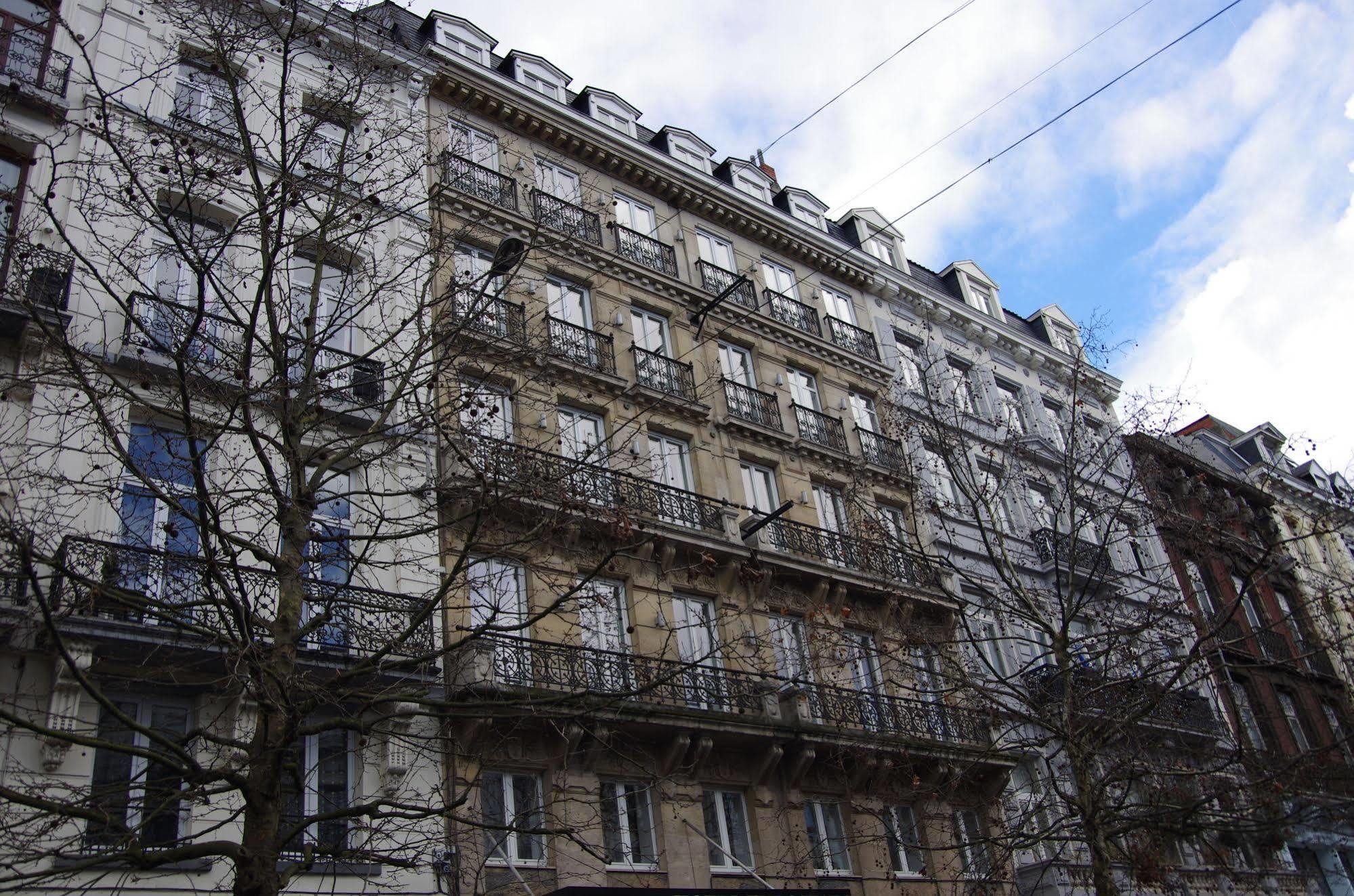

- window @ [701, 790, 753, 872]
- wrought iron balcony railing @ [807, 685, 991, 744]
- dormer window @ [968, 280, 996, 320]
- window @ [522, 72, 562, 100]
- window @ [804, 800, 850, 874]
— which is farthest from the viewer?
dormer window @ [968, 280, 996, 320]

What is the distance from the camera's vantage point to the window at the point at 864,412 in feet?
85.7

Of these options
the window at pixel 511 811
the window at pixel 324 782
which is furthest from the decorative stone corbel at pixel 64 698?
the window at pixel 511 811

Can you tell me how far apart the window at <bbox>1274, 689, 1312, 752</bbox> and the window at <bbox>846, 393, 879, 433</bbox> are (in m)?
15.0

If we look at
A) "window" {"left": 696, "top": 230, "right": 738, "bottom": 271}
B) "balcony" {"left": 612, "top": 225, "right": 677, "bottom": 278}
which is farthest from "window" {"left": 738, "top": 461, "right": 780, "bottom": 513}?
"window" {"left": 696, "top": 230, "right": 738, "bottom": 271}

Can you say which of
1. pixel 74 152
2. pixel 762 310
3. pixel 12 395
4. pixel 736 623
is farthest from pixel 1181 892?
pixel 74 152

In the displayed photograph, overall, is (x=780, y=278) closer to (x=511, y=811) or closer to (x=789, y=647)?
(x=789, y=647)

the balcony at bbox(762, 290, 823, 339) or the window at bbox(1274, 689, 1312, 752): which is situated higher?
the balcony at bbox(762, 290, 823, 339)

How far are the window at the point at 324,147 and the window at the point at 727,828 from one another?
36.4 ft

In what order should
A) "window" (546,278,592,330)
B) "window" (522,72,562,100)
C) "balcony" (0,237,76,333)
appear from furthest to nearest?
"window" (522,72,562,100)
"window" (546,278,592,330)
"balcony" (0,237,76,333)

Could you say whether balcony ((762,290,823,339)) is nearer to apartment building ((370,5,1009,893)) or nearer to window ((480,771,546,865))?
apartment building ((370,5,1009,893))

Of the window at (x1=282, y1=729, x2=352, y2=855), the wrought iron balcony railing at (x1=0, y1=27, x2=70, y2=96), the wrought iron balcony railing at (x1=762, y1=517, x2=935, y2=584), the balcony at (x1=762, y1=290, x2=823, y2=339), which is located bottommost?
the window at (x1=282, y1=729, x2=352, y2=855)

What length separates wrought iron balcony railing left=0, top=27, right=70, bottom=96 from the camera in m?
15.8

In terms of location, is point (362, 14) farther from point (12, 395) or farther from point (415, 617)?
point (415, 617)

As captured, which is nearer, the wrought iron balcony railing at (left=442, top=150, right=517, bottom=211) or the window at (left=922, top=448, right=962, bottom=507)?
the wrought iron balcony railing at (left=442, top=150, right=517, bottom=211)
